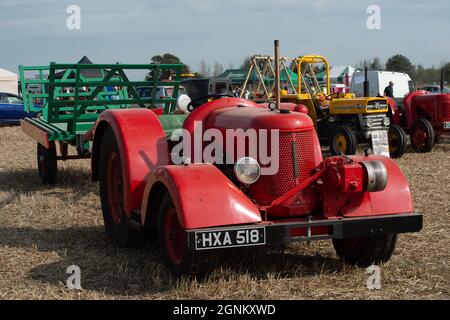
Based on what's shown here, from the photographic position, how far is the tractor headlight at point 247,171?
4.27 meters

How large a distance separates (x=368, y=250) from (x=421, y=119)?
8.37 m

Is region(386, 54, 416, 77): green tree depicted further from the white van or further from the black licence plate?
the black licence plate

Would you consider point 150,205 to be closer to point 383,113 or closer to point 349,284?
point 349,284

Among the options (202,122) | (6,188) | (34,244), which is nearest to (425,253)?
(202,122)

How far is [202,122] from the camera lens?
5.00m

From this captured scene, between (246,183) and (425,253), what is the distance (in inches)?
67.3

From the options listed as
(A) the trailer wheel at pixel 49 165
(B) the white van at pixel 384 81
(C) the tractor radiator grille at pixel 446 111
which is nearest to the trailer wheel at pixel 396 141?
(C) the tractor radiator grille at pixel 446 111

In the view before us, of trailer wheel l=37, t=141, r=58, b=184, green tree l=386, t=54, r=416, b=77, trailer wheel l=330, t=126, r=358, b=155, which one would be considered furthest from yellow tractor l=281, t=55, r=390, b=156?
green tree l=386, t=54, r=416, b=77

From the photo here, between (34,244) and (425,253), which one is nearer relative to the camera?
(425,253)

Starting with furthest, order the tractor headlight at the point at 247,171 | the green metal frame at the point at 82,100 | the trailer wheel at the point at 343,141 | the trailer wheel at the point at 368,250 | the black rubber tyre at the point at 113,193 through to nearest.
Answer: the trailer wheel at the point at 343,141 → the green metal frame at the point at 82,100 → the black rubber tyre at the point at 113,193 → the trailer wheel at the point at 368,250 → the tractor headlight at the point at 247,171

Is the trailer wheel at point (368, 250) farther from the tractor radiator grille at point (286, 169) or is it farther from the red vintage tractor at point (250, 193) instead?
the tractor radiator grille at point (286, 169)

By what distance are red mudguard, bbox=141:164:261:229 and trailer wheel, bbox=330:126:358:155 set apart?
7.28 m

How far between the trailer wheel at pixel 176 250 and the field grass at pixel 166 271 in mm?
92
